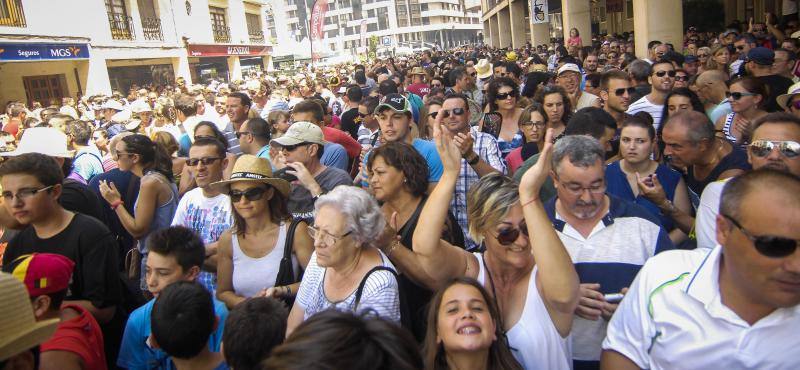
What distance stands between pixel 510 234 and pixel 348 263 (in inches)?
33.0

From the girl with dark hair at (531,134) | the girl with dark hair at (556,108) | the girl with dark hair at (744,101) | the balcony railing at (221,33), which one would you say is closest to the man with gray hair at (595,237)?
the girl with dark hair at (531,134)

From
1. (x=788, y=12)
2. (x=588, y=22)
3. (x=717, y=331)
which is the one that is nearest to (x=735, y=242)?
(x=717, y=331)

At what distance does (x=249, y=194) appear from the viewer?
3562 mm

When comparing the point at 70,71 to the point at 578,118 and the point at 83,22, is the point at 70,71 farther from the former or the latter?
the point at 578,118

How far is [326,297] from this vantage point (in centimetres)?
288

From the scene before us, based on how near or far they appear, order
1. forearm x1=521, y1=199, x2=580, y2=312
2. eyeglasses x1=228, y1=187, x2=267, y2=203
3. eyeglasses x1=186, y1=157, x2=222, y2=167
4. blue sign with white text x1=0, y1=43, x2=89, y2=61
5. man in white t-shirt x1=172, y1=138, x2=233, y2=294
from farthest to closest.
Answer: blue sign with white text x1=0, y1=43, x2=89, y2=61, eyeglasses x1=186, y1=157, x2=222, y2=167, man in white t-shirt x1=172, y1=138, x2=233, y2=294, eyeglasses x1=228, y1=187, x2=267, y2=203, forearm x1=521, y1=199, x2=580, y2=312

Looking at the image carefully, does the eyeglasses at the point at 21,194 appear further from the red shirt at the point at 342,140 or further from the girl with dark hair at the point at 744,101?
the girl with dark hair at the point at 744,101

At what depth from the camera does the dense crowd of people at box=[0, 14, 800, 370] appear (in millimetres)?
1892

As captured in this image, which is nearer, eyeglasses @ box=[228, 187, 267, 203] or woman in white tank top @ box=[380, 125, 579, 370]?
woman in white tank top @ box=[380, 125, 579, 370]

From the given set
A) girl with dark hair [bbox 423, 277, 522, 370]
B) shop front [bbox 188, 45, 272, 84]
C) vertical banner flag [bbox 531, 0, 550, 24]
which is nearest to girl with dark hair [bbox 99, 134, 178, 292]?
girl with dark hair [bbox 423, 277, 522, 370]

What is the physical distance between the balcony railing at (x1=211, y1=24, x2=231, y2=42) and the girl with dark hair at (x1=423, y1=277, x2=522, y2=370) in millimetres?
34252

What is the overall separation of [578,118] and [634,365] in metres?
2.54

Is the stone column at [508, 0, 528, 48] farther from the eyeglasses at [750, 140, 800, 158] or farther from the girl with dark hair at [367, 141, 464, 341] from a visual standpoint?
the eyeglasses at [750, 140, 800, 158]

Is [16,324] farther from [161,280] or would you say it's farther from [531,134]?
[531,134]
